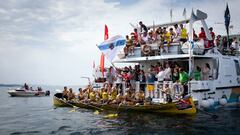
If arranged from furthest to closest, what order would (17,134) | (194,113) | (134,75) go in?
(134,75) → (194,113) → (17,134)

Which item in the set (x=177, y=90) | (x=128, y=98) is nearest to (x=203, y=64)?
(x=177, y=90)

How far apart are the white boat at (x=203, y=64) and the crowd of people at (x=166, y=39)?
0.28m

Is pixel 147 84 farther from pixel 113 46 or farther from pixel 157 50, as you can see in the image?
pixel 113 46

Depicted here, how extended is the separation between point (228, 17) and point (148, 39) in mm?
7984

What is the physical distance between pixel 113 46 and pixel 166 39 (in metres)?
3.54

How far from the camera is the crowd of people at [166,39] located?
2069 centimetres

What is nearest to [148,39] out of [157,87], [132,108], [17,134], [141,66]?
[141,66]

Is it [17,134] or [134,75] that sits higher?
[134,75]

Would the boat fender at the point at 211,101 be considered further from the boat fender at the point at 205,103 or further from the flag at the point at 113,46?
the flag at the point at 113,46

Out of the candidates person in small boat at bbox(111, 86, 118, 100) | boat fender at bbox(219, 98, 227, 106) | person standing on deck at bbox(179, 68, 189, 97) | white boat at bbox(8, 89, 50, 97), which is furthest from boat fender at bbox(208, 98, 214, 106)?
white boat at bbox(8, 89, 50, 97)

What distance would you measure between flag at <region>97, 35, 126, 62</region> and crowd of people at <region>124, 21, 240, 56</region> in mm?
1757

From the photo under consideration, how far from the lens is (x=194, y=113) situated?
695 inches

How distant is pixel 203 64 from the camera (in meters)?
21.4

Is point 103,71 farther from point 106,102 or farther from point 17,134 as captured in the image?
point 17,134
